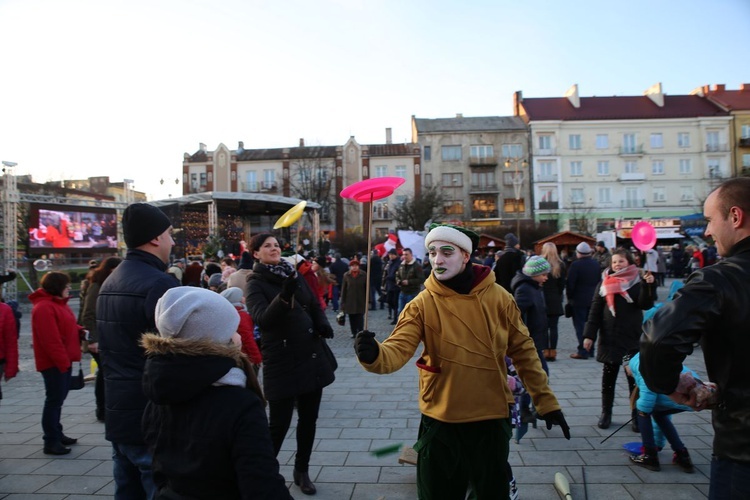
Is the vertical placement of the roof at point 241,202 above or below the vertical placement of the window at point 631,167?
below

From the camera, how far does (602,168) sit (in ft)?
161

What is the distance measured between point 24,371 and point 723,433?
969cm

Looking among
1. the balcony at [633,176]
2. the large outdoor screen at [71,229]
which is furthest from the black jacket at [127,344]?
the balcony at [633,176]

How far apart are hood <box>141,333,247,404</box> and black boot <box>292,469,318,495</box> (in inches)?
91.7

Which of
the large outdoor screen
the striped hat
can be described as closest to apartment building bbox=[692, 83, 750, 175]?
the large outdoor screen

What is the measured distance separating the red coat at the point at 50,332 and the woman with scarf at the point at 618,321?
16.5ft

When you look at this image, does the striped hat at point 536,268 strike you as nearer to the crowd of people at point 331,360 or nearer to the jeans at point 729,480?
the crowd of people at point 331,360

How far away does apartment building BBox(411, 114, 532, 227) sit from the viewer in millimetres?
49719

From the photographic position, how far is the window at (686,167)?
160 ft

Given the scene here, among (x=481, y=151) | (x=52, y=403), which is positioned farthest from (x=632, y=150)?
(x=52, y=403)

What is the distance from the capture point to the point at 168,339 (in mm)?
1916

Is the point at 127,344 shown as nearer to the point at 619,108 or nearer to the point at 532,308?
the point at 532,308

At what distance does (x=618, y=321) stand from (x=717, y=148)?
2090 inches

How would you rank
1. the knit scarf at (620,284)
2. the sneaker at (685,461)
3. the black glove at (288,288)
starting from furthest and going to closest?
1. the knit scarf at (620,284)
2. the sneaker at (685,461)
3. the black glove at (288,288)
